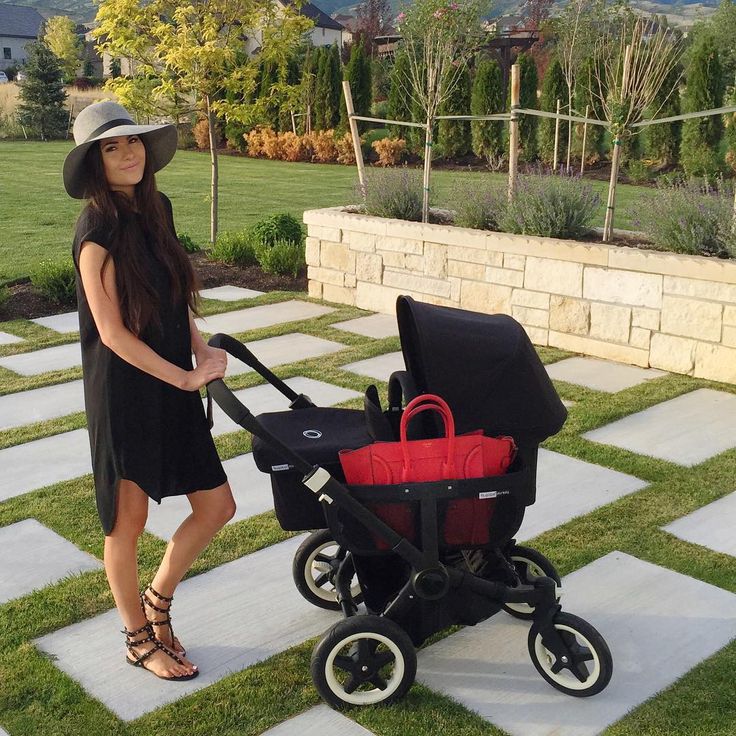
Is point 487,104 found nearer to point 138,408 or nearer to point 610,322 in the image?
point 610,322

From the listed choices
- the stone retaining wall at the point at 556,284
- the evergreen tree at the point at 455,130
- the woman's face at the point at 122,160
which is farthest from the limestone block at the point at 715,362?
the evergreen tree at the point at 455,130

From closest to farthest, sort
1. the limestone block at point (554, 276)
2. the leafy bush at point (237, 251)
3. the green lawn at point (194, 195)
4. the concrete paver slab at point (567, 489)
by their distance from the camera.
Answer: the concrete paver slab at point (567, 489), the limestone block at point (554, 276), the leafy bush at point (237, 251), the green lawn at point (194, 195)

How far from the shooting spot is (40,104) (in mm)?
28078

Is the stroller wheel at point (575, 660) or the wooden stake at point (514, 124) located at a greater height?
the wooden stake at point (514, 124)

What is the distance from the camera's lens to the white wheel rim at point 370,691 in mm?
2469

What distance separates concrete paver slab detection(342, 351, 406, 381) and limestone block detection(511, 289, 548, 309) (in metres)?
0.98

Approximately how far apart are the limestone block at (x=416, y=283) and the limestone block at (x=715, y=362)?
1.97 m

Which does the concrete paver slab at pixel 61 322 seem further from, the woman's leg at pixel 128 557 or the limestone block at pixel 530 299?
the woman's leg at pixel 128 557

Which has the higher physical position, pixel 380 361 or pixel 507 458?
pixel 507 458

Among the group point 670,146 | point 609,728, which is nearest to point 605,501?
point 609,728

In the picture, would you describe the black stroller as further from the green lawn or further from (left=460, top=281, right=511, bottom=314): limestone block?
the green lawn

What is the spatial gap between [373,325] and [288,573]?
3790 millimetres

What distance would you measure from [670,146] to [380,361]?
42.3 feet

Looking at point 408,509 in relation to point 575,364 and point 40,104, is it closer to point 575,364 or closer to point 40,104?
point 575,364
